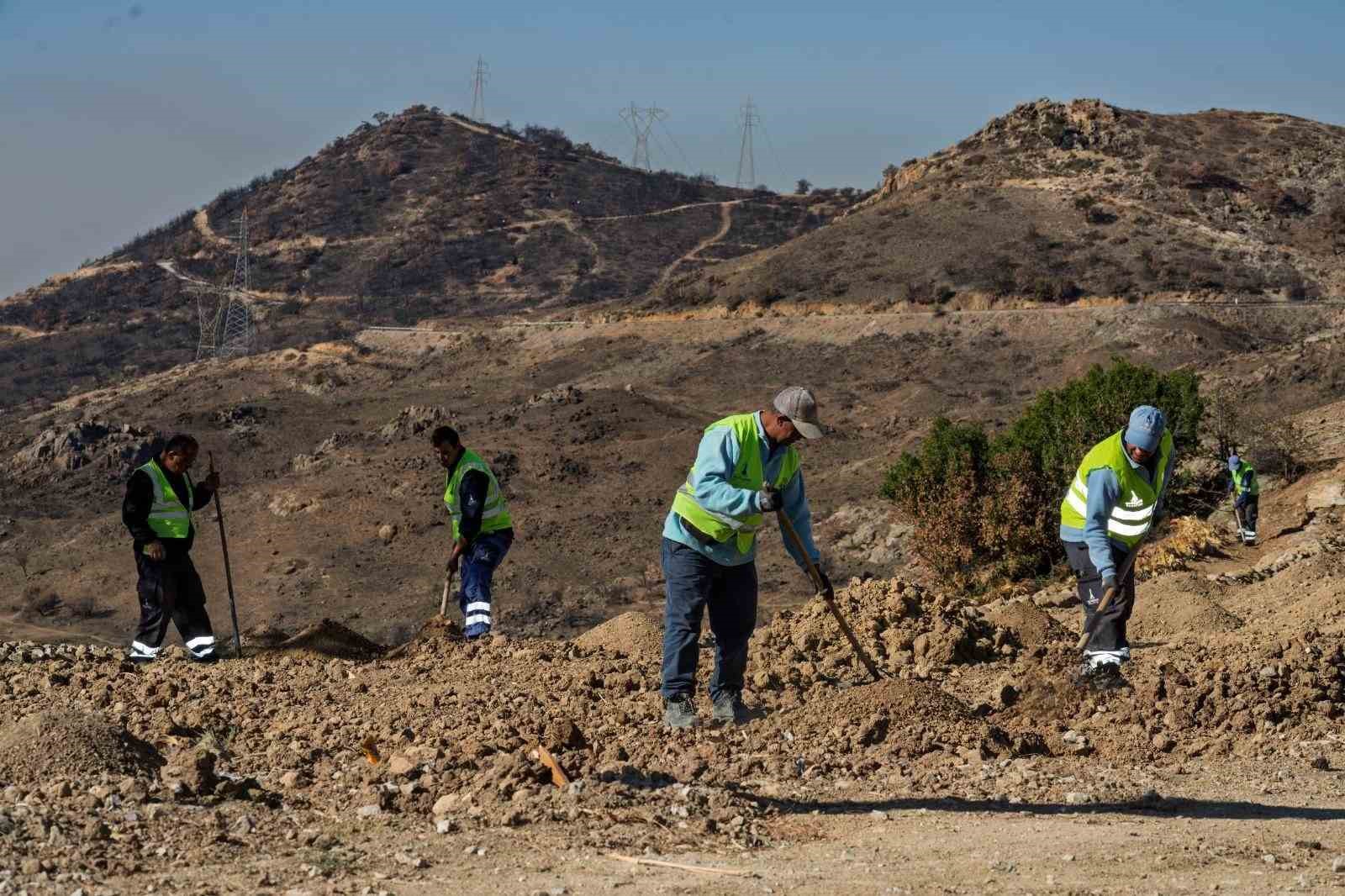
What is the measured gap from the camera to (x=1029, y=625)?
10.0 meters

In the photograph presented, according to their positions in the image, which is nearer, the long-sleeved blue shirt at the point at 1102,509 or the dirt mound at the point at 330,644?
the long-sleeved blue shirt at the point at 1102,509

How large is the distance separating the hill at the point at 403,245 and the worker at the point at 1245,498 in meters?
45.3

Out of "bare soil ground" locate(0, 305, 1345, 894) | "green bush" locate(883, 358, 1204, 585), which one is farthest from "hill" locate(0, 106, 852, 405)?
"bare soil ground" locate(0, 305, 1345, 894)

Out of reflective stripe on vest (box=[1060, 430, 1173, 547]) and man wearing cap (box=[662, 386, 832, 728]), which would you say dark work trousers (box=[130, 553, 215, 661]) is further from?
reflective stripe on vest (box=[1060, 430, 1173, 547])

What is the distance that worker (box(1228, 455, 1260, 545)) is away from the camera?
16.5 meters

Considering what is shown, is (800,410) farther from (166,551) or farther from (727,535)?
(166,551)

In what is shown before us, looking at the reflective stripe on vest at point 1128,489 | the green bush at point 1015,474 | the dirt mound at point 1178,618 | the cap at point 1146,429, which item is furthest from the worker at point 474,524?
the green bush at point 1015,474

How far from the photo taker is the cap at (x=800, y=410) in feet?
22.0

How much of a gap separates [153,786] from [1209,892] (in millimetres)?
3885

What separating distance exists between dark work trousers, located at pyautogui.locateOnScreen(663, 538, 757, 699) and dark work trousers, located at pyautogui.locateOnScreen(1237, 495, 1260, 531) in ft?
35.5

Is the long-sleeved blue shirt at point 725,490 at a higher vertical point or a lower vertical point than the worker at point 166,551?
higher

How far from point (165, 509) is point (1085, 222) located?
4317cm

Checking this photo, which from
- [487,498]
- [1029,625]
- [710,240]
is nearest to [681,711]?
[487,498]

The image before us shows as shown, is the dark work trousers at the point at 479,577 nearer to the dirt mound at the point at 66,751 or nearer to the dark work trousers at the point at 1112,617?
the dirt mound at the point at 66,751
